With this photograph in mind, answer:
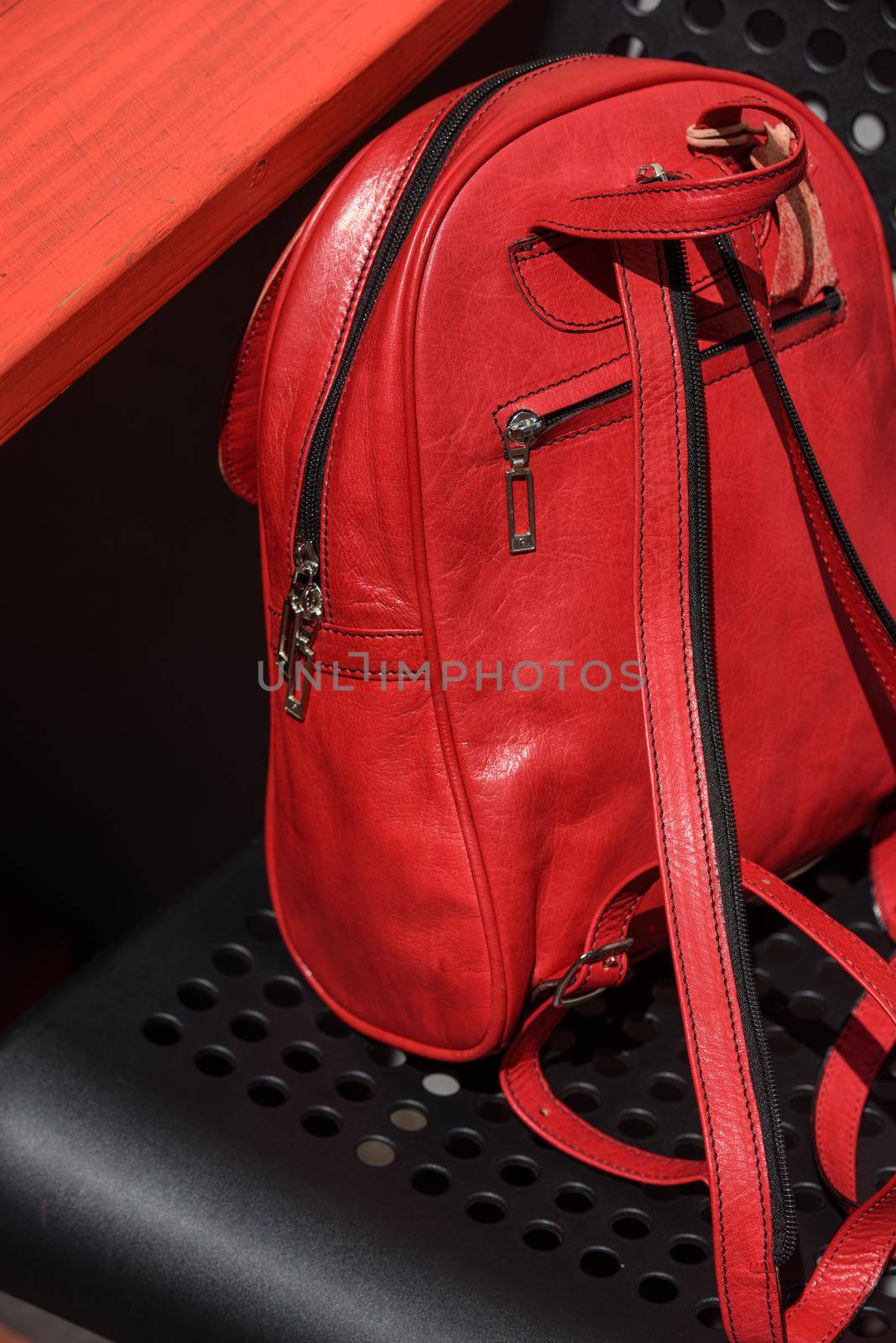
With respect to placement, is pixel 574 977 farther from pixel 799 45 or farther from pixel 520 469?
pixel 799 45

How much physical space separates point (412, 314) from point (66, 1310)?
18.3 inches

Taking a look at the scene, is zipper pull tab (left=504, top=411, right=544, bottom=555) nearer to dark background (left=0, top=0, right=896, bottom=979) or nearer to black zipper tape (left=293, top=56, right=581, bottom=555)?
black zipper tape (left=293, top=56, right=581, bottom=555)

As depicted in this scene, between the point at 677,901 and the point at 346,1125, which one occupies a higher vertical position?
the point at 677,901

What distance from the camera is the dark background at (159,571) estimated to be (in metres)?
0.83

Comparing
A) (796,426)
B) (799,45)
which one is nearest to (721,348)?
(796,426)

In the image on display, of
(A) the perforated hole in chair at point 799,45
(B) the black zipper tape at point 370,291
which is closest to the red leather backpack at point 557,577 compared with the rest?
(B) the black zipper tape at point 370,291

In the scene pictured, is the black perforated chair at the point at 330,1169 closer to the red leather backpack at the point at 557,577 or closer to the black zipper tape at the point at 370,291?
the red leather backpack at the point at 557,577

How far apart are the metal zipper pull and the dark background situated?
15.9 inches

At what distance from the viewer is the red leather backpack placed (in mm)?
553

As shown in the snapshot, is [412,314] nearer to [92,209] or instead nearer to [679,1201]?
[92,209]

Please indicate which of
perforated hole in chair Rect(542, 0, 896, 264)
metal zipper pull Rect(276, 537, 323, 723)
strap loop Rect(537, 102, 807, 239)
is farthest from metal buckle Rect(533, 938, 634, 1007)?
perforated hole in chair Rect(542, 0, 896, 264)

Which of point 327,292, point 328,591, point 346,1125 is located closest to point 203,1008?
point 346,1125

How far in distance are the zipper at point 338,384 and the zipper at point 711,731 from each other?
111mm

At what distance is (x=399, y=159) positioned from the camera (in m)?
0.57
